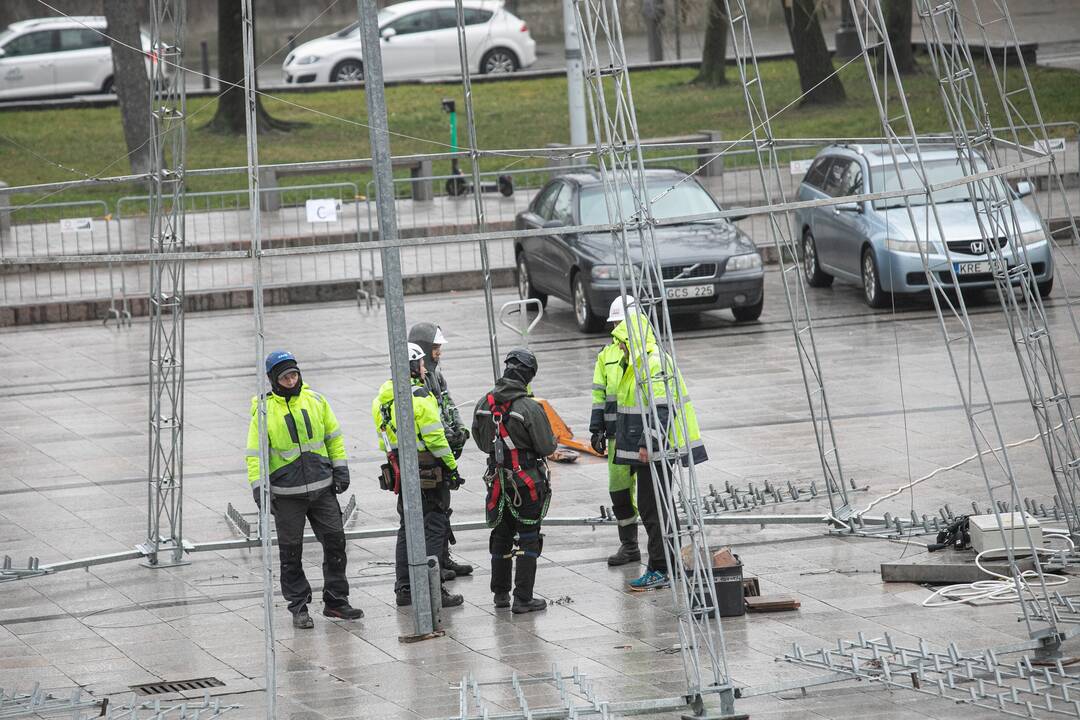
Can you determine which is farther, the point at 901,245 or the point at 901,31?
the point at 901,31

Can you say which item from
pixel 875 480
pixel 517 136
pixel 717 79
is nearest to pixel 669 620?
pixel 875 480

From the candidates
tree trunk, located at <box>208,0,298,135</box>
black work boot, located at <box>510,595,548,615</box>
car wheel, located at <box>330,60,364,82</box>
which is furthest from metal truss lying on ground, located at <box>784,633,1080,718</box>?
car wheel, located at <box>330,60,364,82</box>

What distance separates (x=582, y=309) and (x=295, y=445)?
9.67 meters

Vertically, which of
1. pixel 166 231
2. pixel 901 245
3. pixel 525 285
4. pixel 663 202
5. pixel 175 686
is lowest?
pixel 175 686

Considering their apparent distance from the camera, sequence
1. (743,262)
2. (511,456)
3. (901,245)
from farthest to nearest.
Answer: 1. (743,262)
2. (901,245)
3. (511,456)

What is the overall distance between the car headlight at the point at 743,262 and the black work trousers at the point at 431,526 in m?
9.26

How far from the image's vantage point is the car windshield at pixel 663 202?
19.5 m

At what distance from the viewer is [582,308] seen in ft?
63.2

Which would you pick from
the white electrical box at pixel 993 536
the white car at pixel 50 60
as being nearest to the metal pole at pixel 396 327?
the white electrical box at pixel 993 536

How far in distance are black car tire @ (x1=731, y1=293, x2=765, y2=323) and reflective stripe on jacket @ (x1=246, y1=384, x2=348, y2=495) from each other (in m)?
10.1

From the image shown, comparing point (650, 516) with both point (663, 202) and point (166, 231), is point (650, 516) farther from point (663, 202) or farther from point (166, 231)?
point (663, 202)

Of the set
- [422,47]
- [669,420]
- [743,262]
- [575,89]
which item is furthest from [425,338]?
[422,47]

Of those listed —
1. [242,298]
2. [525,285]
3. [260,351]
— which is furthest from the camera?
[242,298]

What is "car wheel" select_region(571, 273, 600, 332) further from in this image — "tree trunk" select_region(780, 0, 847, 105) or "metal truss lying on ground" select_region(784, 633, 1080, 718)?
"tree trunk" select_region(780, 0, 847, 105)
